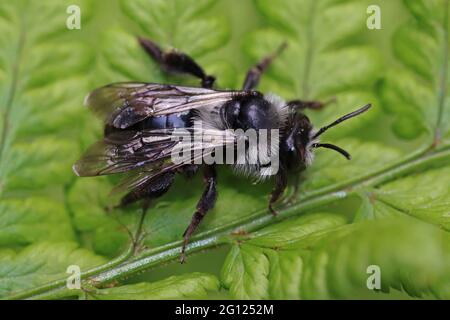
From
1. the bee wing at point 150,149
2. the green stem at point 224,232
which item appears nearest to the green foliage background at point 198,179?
the green stem at point 224,232

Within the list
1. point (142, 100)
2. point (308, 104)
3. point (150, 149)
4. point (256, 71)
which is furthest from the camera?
point (256, 71)

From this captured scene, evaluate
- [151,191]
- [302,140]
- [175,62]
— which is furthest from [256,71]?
[151,191]

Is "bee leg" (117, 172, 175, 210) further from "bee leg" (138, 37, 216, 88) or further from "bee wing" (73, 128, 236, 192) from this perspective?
"bee leg" (138, 37, 216, 88)

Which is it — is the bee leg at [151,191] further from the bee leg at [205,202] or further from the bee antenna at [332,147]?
the bee antenna at [332,147]

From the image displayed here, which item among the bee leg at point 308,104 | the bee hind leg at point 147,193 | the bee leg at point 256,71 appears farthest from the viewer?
the bee leg at point 256,71

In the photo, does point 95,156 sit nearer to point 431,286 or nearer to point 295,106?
point 295,106

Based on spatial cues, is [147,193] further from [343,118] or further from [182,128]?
[343,118]
